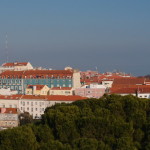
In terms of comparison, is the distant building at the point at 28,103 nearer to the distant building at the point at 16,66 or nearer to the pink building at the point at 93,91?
the pink building at the point at 93,91

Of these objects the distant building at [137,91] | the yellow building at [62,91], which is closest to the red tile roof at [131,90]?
the distant building at [137,91]

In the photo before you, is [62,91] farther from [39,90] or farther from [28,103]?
[28,103]

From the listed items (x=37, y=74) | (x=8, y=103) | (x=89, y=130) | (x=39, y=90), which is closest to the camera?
(x=89, y=130)

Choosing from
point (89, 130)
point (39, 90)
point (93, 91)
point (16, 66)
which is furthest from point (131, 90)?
point (89, 130)

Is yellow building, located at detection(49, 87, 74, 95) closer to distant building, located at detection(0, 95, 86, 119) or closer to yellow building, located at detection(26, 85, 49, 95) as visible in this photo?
yellow building, located at detection(26, 85, 49, 95)

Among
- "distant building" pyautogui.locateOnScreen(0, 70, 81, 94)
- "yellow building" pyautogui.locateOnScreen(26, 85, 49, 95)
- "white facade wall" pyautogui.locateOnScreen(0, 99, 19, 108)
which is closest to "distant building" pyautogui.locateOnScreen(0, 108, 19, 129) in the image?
"white facade wall" pyautogui.locateOnScreen(0, 99, 19, 108)

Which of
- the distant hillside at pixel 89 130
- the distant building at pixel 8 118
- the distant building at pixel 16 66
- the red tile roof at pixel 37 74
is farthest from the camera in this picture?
the distant building at pixel 16 66

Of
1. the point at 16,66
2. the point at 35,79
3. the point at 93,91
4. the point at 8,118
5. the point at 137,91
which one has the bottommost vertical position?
the point at 8,118

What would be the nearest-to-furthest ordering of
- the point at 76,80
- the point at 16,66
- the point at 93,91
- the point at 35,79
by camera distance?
the point at 93,91 → the point at 76,80 → the point at 35,79 → the point at 16,66
